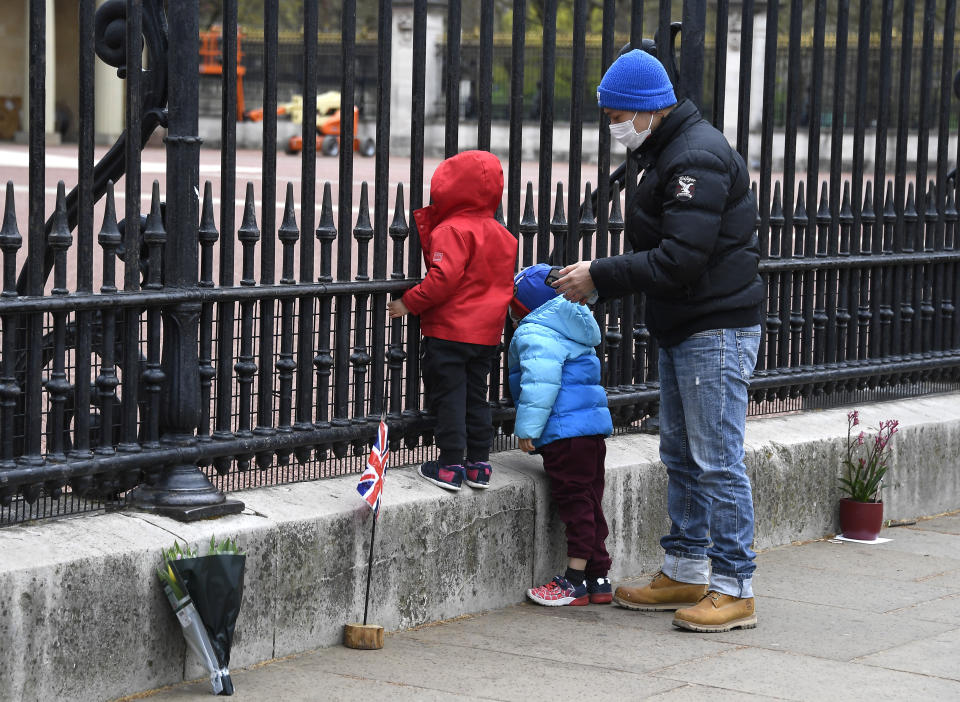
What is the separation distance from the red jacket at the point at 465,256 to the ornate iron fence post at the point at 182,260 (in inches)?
34.7

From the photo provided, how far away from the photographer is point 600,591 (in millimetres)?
5613

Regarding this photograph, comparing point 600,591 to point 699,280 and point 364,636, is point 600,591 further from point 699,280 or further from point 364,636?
point 699,280

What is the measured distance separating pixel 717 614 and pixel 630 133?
1.73 metres

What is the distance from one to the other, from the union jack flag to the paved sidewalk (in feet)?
1.66

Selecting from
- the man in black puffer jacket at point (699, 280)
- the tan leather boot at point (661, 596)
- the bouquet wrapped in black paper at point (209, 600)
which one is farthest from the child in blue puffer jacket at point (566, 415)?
the bouquet wrapped in black paper at point (209, 600)

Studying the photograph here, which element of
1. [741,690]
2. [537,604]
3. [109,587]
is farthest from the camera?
[537,604]

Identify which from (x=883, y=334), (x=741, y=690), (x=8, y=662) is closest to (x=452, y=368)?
(x=741, y=690)

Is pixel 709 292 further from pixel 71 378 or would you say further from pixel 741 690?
pixel 71 378

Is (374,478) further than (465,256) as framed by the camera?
No

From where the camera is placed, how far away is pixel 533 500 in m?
5.59

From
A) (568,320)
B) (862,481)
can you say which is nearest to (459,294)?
(568,320)

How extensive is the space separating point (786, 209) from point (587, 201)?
4.29ft

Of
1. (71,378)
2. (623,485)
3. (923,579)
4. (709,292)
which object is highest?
(709,292)

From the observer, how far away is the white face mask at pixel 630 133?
5180mm
